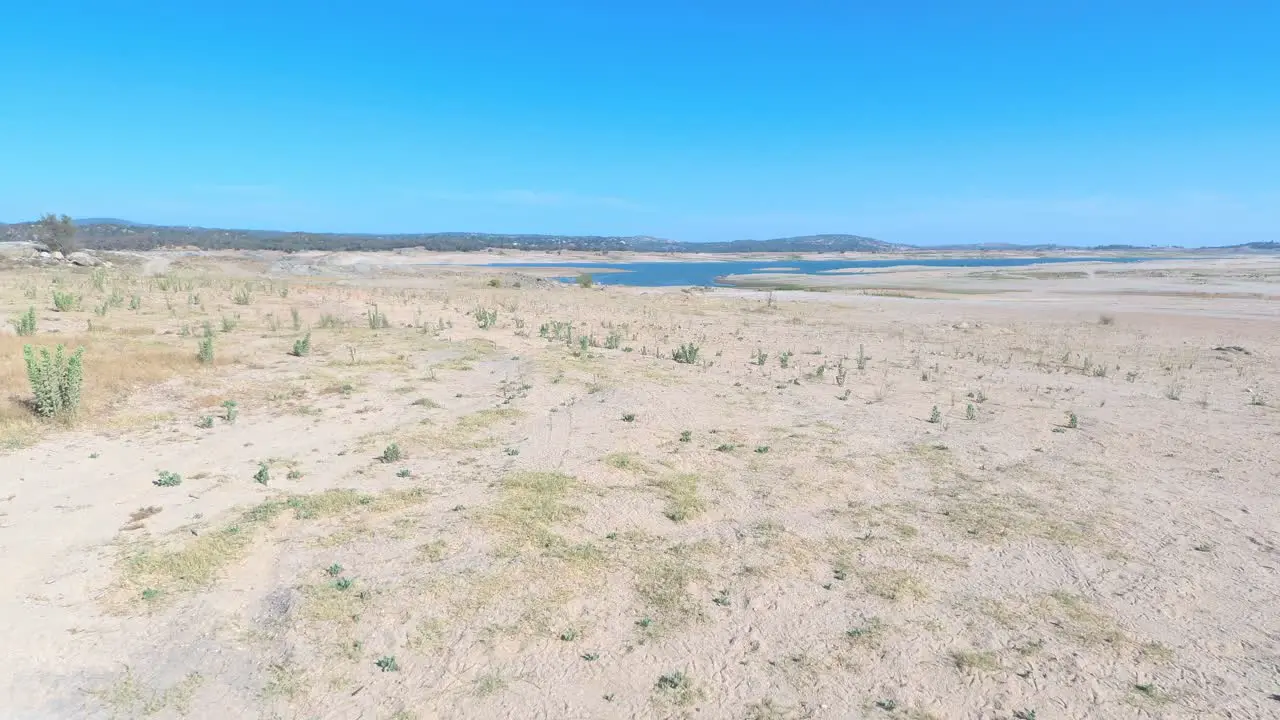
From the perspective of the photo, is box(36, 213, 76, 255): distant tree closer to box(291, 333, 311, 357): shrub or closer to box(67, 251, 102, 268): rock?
box(67, 251, 102, 268): rock

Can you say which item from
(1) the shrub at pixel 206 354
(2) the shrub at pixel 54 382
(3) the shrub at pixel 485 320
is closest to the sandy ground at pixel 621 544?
(2) the shrub at pixel 54 382

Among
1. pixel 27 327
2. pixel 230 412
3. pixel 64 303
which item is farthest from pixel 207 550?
pixel 64 303

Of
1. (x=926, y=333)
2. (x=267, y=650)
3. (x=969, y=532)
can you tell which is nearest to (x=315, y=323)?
(x=267, y=650)

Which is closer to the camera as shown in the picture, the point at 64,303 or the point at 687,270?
the point at 64,303

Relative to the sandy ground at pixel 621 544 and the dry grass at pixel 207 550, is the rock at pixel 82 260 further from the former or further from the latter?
the dry grass at pixel 207 550

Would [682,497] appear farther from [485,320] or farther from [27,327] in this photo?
[485,320]

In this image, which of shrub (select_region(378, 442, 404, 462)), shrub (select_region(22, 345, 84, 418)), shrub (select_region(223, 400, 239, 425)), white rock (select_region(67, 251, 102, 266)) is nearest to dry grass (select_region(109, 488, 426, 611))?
shrub (select_region(378, 442, 404, 462))
